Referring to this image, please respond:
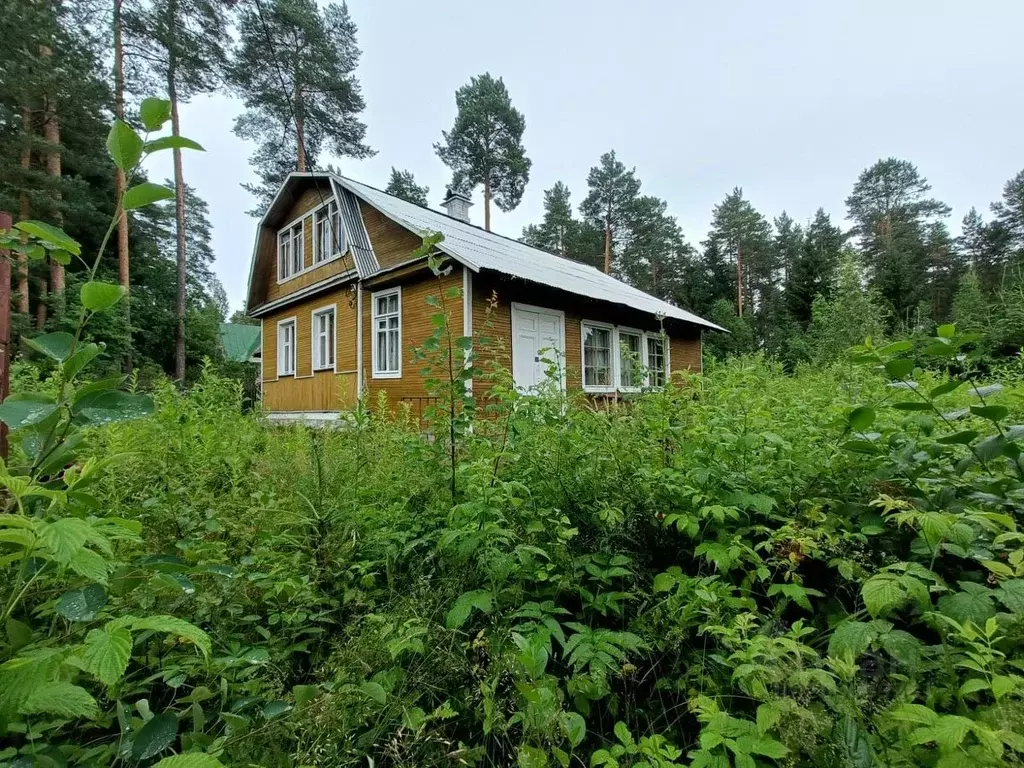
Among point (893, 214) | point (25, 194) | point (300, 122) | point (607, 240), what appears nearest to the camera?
point (25, 194)

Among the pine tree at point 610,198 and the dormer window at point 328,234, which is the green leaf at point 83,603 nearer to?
the dormer window at point 328,234

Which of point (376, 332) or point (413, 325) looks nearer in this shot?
point (413, 325)

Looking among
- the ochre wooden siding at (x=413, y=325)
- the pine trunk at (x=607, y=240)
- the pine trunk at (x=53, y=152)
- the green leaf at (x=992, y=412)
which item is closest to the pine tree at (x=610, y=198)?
the pine trunk at (x=607, y=240)

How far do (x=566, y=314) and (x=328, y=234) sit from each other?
21.2 feet

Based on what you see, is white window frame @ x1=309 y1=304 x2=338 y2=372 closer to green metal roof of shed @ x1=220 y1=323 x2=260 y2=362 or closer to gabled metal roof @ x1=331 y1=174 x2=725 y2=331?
gabled metal roof @ x1=331 y1=174 x2=725 y2=331

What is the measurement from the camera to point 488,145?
21.6 metres

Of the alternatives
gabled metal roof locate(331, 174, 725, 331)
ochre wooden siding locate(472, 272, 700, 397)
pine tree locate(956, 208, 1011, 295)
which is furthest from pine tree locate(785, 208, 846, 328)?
gabled metal roof locate(331, 174, 725, 331)

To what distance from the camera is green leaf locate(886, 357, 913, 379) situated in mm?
1391

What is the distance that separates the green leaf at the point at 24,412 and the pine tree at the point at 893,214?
34.2 metres

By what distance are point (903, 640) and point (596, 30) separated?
1477 centimetres

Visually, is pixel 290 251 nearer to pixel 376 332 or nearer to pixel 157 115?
pixel 376 332

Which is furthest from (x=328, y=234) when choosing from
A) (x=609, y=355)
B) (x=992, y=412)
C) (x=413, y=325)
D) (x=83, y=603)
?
(x=992, y=412)

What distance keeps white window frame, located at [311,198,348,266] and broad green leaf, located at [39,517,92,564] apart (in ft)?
34.7

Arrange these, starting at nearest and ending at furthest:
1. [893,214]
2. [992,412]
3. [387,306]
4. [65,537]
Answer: [65,537] < [992,412] < [387,306] < [893,214]
